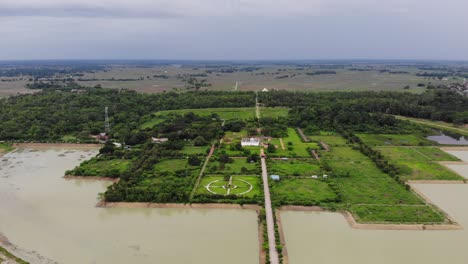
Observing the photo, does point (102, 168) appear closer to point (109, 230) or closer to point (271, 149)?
point (109, 230)

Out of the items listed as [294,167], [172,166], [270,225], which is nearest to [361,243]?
[270,225]

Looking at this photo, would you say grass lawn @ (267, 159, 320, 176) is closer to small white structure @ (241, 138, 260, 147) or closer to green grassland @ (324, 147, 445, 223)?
green grassland @ (324, 147, 445, 223)

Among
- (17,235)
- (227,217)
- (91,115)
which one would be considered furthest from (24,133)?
(227,217)

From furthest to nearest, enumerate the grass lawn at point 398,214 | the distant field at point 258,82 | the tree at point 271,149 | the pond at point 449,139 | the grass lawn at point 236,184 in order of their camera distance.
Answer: the distant field at point 258,82, the pond at point 449,139, the tree at point 271,149, the grass lawn at point 236,184, the grass lawn at point 398,214

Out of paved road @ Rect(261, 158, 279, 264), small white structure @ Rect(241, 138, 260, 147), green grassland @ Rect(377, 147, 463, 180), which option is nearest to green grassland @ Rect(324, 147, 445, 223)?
green grassland @ Rect(377, 147, 463, 180)

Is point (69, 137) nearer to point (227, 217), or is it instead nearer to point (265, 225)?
point (227, 217)

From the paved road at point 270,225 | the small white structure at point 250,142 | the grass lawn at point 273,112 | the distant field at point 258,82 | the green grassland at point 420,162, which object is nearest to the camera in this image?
the paved road at point 270,225

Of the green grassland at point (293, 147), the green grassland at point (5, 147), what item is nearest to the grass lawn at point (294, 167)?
the green grassland at point (293, 147)

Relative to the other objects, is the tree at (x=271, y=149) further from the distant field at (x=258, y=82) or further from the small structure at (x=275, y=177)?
the distant field at (x=258, y=82)
